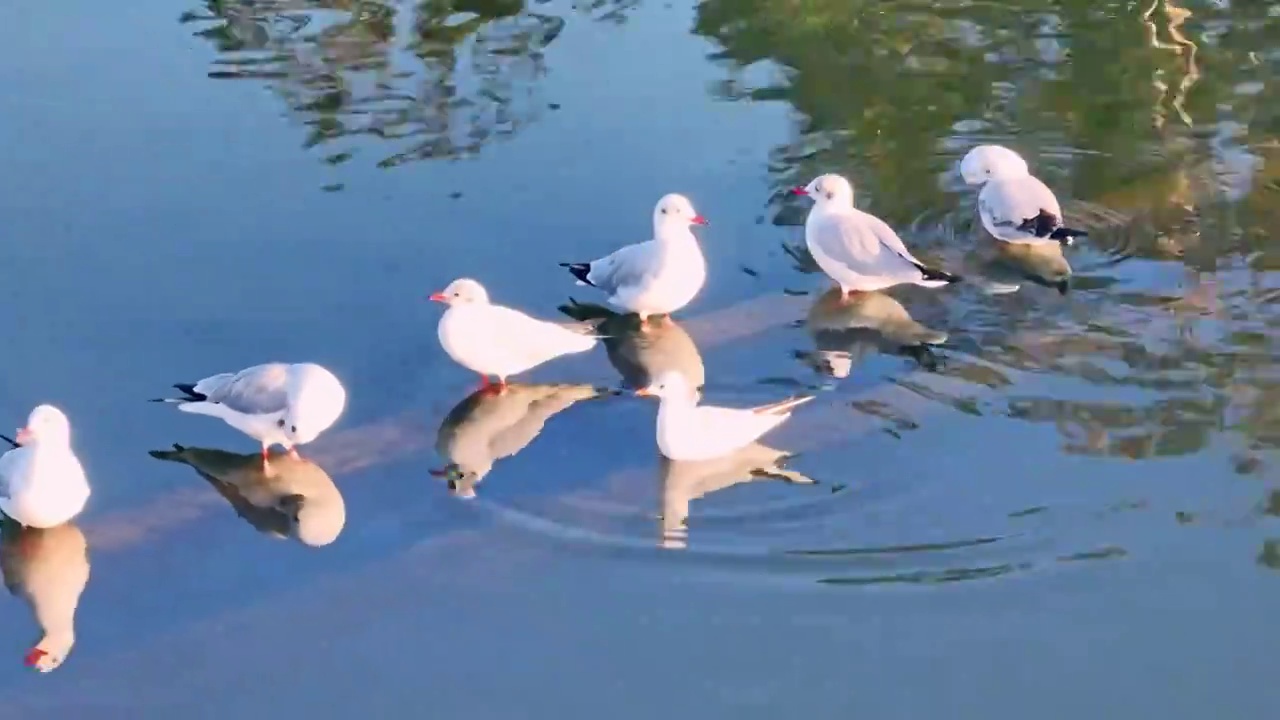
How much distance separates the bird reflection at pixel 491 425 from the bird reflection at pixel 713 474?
592mm

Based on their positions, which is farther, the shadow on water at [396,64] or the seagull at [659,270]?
the shadow on water at [396,64]

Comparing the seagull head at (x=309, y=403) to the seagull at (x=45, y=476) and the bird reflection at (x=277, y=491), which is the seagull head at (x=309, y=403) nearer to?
the bird reflection at (x=277, y=491)

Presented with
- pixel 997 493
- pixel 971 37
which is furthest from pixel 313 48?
pixel 997 493

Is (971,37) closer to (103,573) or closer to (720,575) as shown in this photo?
(720,575)

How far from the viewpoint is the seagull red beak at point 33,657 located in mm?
5316

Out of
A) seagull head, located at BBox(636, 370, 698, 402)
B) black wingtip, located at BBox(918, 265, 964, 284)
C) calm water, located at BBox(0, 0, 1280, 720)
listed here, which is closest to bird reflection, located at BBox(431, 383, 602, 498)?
calm water, located at BBox(0, 0, 1280, 720)

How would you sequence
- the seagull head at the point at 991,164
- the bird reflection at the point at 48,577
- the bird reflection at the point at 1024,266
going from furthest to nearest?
1. the seagull head at the point at 991,164
2. the bird reflection at the point at 1024,266
3. the bird reflection at the point at 48,577

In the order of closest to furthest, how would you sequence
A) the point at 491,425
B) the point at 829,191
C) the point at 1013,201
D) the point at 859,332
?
the point at 491,425, the point at 859,332, the point at 829,191, the point at 1013,201

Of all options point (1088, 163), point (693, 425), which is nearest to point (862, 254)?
point (693, 425)

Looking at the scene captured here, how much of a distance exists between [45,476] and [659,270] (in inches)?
101

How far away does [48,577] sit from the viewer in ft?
18.9

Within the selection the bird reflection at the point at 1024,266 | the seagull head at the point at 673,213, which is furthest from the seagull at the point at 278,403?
the bird reflection at the point at 1024,266

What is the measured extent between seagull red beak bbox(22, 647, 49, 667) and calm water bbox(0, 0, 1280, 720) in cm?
5

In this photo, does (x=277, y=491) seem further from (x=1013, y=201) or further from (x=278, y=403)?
(x=1013, y=201)
